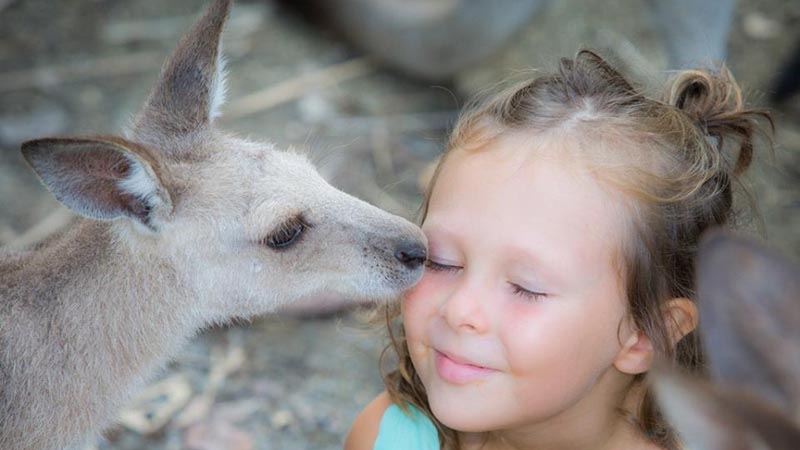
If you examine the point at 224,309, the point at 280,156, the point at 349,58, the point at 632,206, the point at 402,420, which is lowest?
the point at 349,58

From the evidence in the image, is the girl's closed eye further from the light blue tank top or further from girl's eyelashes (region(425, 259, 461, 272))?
the light blue tank top

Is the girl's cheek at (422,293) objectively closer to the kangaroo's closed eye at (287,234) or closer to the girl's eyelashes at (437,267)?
the girl's eyelashes at (437,267)

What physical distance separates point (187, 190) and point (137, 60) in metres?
2.42

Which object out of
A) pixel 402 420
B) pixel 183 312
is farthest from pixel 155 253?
pixel 402 420

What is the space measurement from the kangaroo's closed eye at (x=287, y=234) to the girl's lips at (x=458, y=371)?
405 mm

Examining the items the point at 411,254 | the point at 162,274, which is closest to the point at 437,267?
the point at 411,254

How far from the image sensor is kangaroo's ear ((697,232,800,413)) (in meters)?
1.04

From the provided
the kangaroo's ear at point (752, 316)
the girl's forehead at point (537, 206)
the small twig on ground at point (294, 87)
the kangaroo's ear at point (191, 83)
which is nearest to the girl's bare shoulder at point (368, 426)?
the girl's forehead at point (537, 206)

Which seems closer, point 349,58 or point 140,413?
point 140,413

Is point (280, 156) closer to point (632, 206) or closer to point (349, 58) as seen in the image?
point (632, 206)

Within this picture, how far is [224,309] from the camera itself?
6.62ft

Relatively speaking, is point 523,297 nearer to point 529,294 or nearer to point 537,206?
point 529,294

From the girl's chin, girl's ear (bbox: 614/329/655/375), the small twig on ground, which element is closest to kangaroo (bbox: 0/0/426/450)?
the girl's chin

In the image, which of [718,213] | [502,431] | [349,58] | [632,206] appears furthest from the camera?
[349,58]
